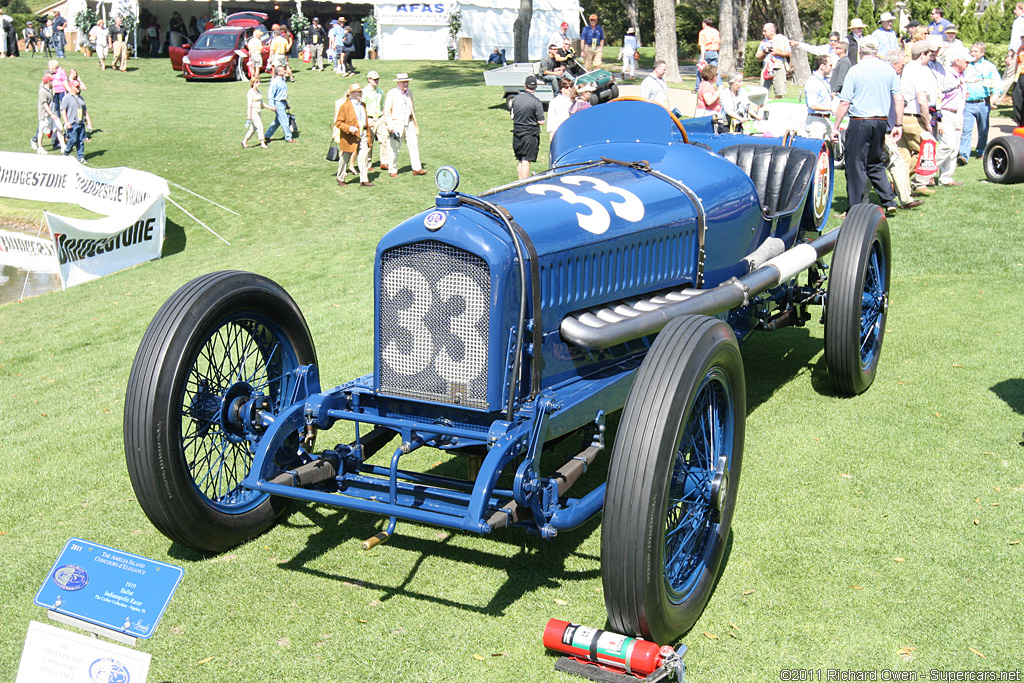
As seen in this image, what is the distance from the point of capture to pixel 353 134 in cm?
1698

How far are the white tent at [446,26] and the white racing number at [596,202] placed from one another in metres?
30.7

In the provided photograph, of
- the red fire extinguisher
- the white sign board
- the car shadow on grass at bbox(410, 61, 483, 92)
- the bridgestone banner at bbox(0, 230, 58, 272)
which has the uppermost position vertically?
the car shadow on grass at bbox(410, 61, 483, 92)

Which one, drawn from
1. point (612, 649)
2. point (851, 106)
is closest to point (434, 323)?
point (612, 649)

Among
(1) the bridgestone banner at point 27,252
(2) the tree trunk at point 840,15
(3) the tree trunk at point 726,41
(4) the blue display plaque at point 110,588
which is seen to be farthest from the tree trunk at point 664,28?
(4) the blue display plaque at point 110,588

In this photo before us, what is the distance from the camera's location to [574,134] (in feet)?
21.5

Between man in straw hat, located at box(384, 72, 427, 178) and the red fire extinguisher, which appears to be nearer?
the red fire extinguisher

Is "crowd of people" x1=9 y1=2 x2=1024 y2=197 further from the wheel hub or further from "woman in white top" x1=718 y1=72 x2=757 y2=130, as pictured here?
the wheel hub

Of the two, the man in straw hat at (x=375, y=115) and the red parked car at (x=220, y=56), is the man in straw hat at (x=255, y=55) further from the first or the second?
the man in straw hat at (x=375, y=115)

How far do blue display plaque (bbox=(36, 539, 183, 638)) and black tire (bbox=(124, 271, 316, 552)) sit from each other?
88 cm

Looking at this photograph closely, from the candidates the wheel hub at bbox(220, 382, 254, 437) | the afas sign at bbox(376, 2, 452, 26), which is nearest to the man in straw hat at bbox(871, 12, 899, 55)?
the wheel hub at bbox(220, 382, 254, 437)

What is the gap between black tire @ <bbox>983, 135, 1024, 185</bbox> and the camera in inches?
495

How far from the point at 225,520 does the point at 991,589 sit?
11.9 ft

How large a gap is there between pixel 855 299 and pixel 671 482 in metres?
2.98

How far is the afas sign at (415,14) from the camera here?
3572 centimetres
